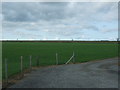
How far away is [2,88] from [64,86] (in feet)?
9.45

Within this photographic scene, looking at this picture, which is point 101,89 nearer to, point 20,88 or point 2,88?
point 20,88

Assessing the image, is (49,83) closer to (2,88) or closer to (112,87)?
(2,88)

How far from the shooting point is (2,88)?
9570 millimetres

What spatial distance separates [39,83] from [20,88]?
1327 mm

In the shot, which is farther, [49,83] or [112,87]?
[49,83]

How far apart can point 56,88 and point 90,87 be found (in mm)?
1615

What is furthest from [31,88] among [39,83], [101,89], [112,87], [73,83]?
[112,87]

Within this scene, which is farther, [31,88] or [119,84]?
[119,84]

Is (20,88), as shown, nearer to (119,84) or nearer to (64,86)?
(64,86)

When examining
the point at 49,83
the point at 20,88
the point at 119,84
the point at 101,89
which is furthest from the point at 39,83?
the point at 119,84

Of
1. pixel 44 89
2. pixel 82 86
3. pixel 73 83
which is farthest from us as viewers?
pixel 73 83

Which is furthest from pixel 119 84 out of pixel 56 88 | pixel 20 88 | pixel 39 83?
pixel 20 88

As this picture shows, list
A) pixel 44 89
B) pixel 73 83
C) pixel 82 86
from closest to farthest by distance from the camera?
pixel 44 89, pixel 82 86, pixel 73 83

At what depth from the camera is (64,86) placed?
979 cm
